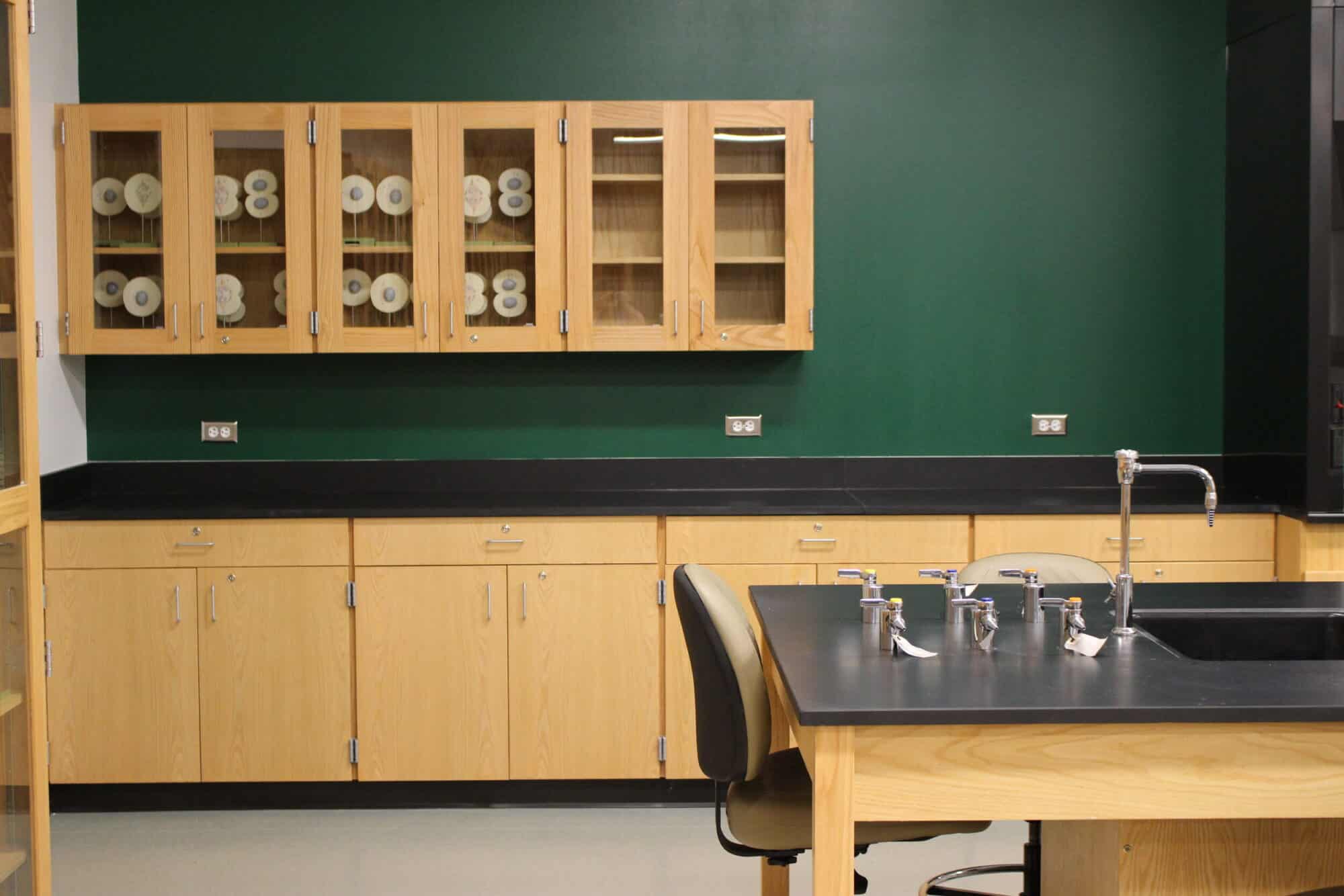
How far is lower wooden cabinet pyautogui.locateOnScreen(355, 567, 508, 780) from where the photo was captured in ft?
13.6

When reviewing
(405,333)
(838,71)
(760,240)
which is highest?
(838,71)

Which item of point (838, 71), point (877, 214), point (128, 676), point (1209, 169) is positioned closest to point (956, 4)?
point (838, 71)

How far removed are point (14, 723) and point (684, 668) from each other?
197 cm

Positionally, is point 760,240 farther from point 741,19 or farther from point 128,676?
point 128,676

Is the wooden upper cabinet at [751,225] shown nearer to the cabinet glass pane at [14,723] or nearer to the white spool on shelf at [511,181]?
the white spool on shelf at [511,181]

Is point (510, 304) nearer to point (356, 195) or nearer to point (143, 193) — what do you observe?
point (356, 195)

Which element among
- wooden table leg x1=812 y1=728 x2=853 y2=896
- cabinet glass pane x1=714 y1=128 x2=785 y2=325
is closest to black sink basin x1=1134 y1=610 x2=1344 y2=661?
wooden table leg x1=812 y1=728 x2=853 y2=896

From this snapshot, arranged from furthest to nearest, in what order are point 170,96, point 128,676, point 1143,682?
point 170,96
point 128,676
point 1143,682

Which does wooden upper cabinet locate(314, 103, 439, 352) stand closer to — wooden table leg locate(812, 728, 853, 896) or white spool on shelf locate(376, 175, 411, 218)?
white spool on shelf locate(376, 175, 411, 218)

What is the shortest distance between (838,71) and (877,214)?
51 centimetres

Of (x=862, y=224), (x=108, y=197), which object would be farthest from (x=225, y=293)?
(x=862, y=224)

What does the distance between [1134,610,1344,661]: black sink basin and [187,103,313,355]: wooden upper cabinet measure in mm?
2802

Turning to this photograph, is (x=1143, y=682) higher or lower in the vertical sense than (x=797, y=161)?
lower

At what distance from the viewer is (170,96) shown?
4641mm
